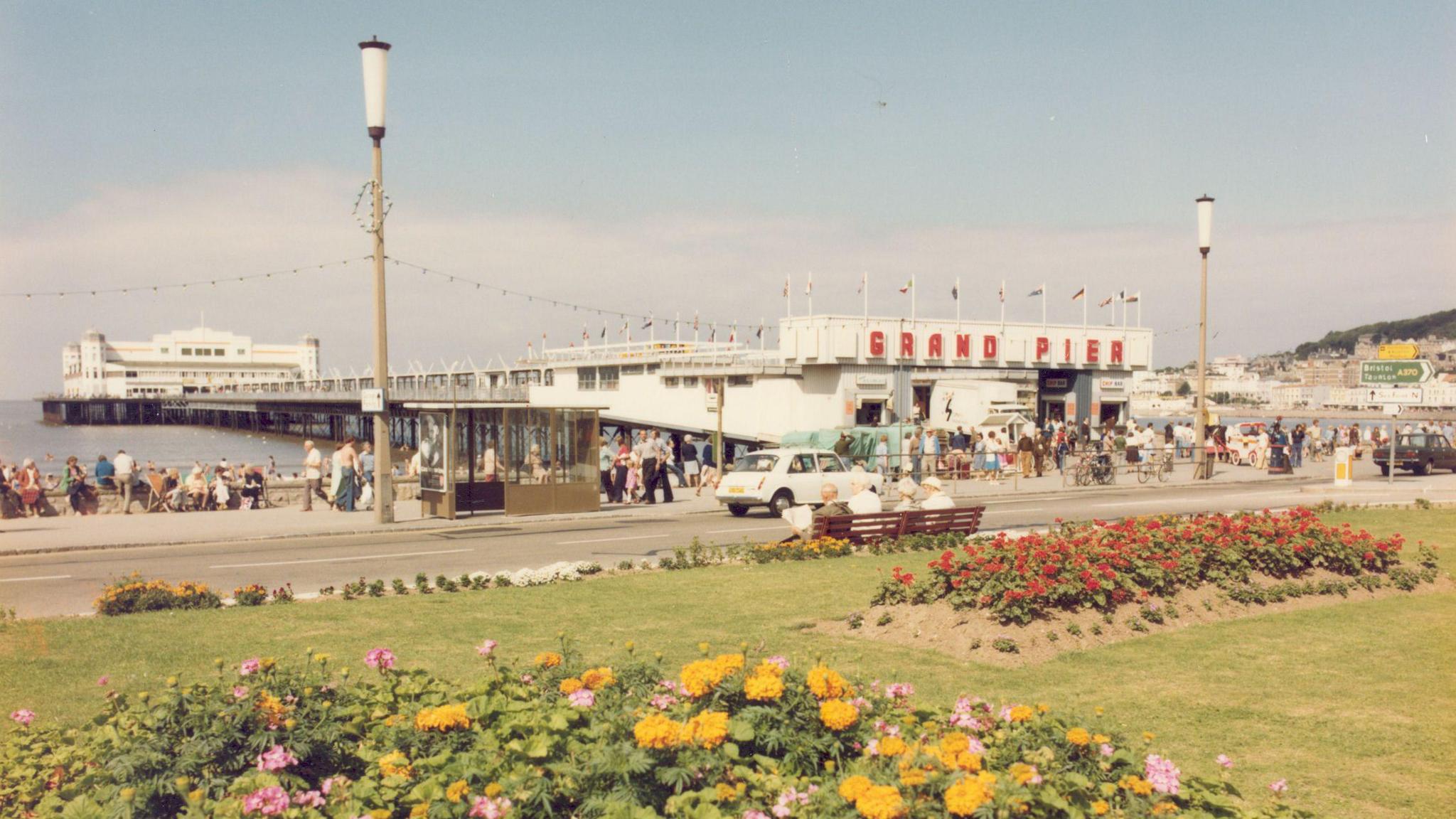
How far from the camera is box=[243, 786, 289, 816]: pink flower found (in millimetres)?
4441

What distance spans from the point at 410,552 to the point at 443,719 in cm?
1381

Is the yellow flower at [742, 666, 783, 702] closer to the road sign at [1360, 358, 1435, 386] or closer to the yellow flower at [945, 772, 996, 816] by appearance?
the yellow flower at [945, 772, 996, 816]

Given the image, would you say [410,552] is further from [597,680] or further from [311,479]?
[597,680]

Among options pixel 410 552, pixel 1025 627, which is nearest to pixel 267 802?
pixel 1025 627

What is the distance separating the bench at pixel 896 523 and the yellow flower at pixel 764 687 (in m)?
11.2

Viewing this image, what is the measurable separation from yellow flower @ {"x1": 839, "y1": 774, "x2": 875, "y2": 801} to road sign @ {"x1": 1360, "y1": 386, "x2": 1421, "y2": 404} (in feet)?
97.4

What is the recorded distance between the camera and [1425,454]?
38.3 metres

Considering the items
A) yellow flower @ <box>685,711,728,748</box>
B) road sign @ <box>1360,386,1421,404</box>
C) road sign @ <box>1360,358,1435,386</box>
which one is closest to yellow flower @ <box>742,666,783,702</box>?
yellow flower @ <box>685,711,728,748</box>

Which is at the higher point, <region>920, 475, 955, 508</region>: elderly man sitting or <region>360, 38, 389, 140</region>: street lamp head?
<region>360, 38, 389, 140</region>: street lamp head

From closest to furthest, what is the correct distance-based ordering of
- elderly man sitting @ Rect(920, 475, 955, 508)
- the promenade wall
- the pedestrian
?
elderly man sitting @ Rect(920, 475, 955, 508) → the promenade wall → the pedestrian

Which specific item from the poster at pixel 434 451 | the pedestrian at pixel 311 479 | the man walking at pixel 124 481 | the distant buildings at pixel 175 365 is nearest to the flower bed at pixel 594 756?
the poster at pixel 434 451

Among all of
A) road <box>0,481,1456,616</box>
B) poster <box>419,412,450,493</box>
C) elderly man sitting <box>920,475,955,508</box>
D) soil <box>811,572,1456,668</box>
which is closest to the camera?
soil <box>811,572,1456,668</box>

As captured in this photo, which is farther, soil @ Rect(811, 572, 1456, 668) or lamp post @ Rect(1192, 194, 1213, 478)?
lamp post @ Rect(1192, 194, 1213, 478)

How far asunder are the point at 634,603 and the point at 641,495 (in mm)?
16938
